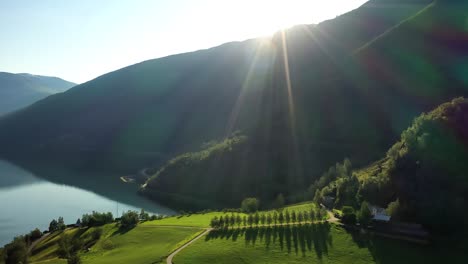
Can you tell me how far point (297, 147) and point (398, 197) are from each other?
83356 mm

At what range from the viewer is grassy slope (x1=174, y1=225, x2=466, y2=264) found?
4394 centimetres

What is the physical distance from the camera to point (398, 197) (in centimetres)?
5334

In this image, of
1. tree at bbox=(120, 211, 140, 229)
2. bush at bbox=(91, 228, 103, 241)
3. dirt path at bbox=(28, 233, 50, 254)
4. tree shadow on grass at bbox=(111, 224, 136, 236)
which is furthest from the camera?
dirt path at bbox=(28, 233, 50, 254)

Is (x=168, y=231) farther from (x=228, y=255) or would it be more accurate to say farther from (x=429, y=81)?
(x=429, y=81)

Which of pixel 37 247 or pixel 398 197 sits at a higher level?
pixel 398 197

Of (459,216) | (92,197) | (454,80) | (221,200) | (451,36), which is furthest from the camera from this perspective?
(451,36)

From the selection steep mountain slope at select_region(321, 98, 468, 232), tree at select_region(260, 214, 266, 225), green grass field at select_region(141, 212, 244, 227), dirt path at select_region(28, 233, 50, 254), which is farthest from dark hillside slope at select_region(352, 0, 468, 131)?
dirt path at select_region(28, 233, 50, 254)

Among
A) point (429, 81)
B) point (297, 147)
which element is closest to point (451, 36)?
point (429, 81)

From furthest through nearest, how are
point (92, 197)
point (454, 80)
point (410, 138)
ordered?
point (92, 197) → point (454, 80) → point (410, 138)

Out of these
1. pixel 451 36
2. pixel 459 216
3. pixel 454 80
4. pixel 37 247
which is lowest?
pixel 37 247

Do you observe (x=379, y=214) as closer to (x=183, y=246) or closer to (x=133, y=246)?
(x=183, y=246)

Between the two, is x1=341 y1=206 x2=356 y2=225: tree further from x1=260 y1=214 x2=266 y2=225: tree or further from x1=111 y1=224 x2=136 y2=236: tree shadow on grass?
x1=111 y1=224 x2=136 y2=236: tree shadow on grass

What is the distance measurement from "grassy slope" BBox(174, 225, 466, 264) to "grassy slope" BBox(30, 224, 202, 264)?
15.5ft

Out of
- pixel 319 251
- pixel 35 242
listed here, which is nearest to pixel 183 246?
pixel 319 251
